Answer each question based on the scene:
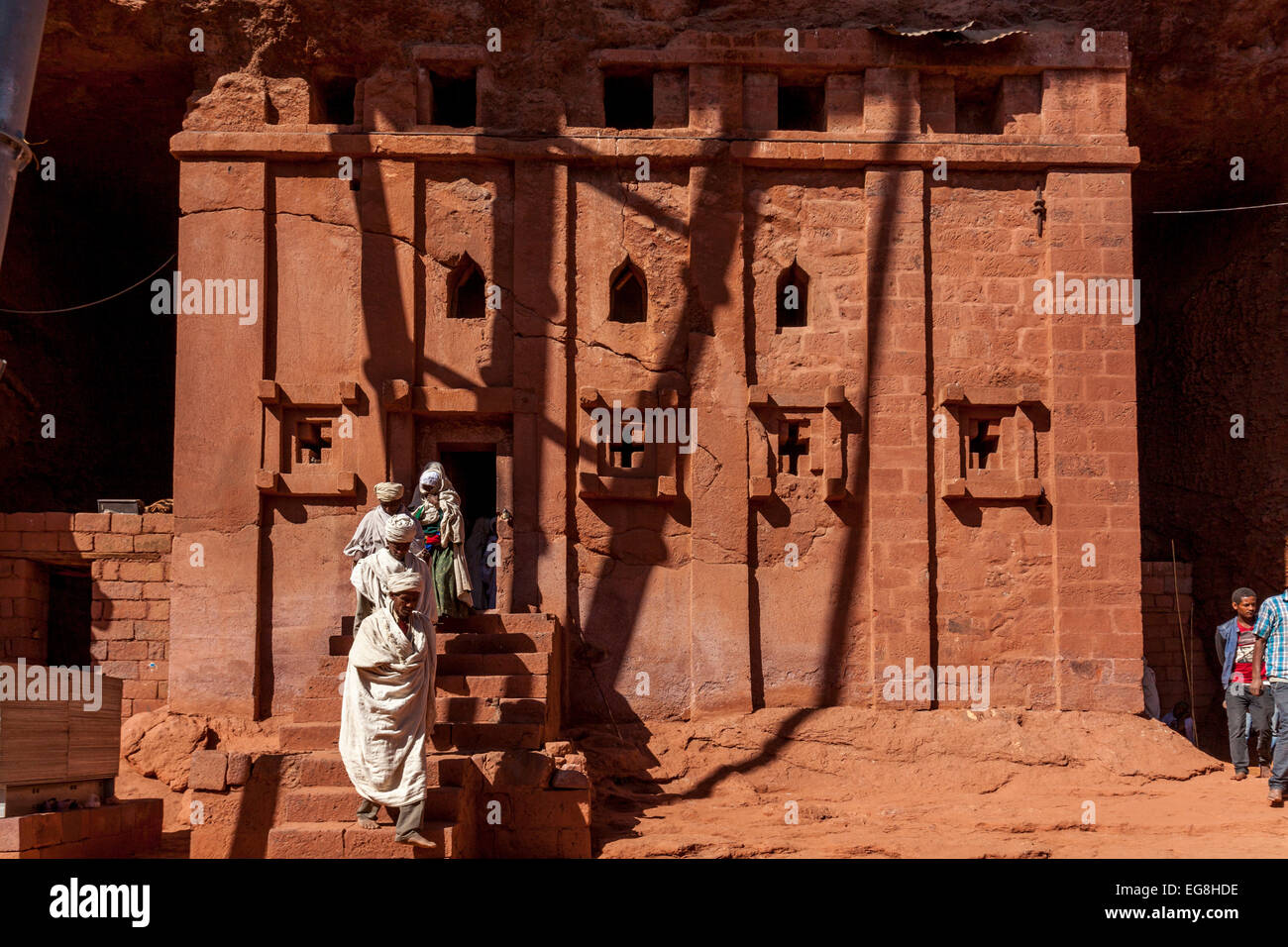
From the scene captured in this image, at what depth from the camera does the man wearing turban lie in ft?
40.4

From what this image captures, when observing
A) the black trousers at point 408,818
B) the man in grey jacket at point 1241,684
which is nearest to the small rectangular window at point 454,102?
the black trousers at point 408,818

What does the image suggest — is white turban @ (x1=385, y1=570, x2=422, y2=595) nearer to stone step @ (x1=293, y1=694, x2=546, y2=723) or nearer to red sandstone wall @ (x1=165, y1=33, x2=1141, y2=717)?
stone step @ (x1=293, y1=694, x2=546, y2=723)

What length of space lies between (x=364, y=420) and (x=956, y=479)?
5988 millimetres

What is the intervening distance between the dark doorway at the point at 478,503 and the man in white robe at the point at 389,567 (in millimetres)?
3916

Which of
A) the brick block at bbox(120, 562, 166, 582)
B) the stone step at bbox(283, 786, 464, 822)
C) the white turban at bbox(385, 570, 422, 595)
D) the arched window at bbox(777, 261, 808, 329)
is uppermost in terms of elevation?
the arched window at bbox(777, 261, 808, 329)

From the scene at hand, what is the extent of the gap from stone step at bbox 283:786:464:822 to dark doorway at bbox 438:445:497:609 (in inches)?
163

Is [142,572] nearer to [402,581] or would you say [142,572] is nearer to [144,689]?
[144,689]

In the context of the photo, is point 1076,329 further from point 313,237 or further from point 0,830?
point 0,830

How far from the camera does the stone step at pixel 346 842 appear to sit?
8.84m

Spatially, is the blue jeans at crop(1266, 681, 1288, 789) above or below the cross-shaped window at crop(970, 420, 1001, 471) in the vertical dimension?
below

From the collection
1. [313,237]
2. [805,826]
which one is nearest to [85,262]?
[313,237]

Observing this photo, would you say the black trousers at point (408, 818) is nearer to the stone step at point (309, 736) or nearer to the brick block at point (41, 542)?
the stone step at point (309, 736)

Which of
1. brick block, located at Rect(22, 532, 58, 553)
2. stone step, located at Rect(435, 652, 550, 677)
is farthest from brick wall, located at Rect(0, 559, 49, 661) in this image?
stone step, located at Rect(435, 652, 550, 677)

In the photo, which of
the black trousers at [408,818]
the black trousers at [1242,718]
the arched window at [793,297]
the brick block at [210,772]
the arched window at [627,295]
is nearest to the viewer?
the black trousers at [408,818]
